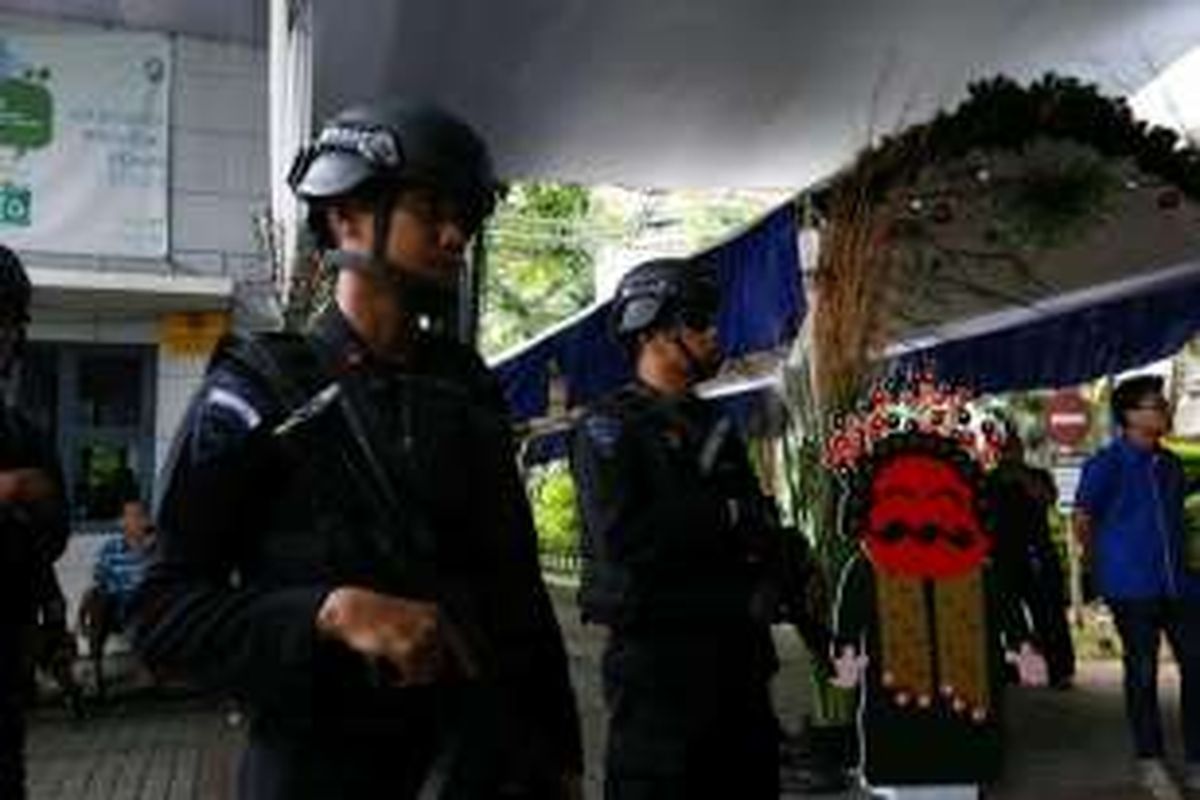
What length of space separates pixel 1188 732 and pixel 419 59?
4.73m

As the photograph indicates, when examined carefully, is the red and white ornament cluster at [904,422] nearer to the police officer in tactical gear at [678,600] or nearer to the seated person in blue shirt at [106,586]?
the police officer in tactical gear at [678,600]

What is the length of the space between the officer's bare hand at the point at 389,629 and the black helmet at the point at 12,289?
6.69 feet

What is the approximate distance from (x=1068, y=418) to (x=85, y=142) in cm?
897

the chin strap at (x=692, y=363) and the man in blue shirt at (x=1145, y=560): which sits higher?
the chin strap at (x=692, y=363)

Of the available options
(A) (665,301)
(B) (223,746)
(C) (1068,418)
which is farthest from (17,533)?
(C) (1068,418)

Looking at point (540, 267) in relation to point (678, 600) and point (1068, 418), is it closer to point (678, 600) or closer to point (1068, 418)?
point (1068, 418)

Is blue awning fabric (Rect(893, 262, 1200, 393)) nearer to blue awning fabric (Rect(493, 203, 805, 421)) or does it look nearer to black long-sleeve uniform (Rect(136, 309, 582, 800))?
blue awning fabric (Rect(493, 203, 805, 421))

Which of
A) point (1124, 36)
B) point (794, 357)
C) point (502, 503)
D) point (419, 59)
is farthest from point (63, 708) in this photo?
point (502, 503)

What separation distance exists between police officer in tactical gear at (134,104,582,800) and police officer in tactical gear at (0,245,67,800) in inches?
66.4

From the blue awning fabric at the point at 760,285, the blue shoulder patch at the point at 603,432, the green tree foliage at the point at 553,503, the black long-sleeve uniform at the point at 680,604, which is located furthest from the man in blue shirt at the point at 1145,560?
the green tree foliage at the point at 553,503

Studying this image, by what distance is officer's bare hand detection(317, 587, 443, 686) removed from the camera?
1.90 meters

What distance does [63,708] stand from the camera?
36.7 feet

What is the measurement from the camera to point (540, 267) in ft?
111

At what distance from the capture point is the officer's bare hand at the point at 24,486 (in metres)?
3.64
